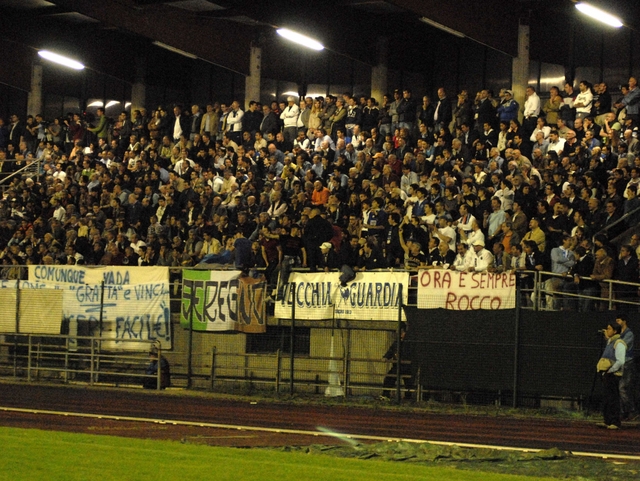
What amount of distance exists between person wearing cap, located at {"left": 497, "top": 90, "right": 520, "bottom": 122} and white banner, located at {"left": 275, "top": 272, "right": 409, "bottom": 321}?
7141mm

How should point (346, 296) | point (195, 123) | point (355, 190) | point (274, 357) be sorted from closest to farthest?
point (346, 296), point (274, 357), point (355, 190), point (195, 123)

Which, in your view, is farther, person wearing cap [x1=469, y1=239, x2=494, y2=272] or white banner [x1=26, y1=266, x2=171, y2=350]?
white banner [x1=26, y1=266, x2=171, y2=350]

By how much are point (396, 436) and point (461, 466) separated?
3.72 metres

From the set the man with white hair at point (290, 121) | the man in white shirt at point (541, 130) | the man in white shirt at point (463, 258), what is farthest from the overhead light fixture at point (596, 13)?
the man in white shirt at point (463, 258)

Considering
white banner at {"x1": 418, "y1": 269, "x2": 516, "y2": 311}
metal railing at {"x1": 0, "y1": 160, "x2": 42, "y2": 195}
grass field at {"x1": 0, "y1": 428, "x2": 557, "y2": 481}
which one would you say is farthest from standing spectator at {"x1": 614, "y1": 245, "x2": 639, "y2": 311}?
metal railing at {"x1": 0, "y1": 160, "x2": 42, "y2": 195}

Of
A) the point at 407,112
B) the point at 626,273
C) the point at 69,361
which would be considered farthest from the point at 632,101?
the point at 69,361

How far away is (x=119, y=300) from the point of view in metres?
26.9

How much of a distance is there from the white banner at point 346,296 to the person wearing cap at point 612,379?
5.04 meters

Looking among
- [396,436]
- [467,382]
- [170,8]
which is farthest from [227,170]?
[396,436]

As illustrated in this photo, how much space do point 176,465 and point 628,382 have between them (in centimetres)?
1048

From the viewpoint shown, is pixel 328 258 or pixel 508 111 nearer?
pixel 328 258

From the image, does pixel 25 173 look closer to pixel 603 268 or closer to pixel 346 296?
pixel 346 296

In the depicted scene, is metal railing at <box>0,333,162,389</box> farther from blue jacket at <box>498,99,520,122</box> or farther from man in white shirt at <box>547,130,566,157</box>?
blue jacket at <box>498,99,520,122</box>

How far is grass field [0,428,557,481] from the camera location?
1101 centimetres
